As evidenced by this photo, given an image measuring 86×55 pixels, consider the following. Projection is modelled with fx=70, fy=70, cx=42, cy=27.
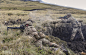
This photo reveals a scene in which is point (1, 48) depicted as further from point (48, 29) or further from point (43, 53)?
point (48, 29)

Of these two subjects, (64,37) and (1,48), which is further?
(64,37)

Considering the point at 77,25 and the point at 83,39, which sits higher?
the point at 77,25

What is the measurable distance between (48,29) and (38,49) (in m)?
4.51

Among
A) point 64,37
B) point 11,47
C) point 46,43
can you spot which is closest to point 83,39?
point 64,37

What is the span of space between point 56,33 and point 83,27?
12.8 feet

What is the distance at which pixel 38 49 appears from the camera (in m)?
3.33

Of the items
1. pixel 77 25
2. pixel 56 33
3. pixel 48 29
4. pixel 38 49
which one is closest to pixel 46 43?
pixel 38 49

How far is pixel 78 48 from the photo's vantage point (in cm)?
667

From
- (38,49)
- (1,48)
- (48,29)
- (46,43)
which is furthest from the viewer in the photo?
(48,29)

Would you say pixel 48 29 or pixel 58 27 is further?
pixel 58 27

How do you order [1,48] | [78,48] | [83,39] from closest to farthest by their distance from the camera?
[1,48] → [78,48] → [83,39]

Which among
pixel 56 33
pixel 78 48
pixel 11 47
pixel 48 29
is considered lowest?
pixel 78 48

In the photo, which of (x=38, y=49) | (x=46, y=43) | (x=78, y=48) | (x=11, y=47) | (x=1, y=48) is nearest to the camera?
(x=1, y=48)

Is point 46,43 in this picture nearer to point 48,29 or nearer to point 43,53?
point 43,53
